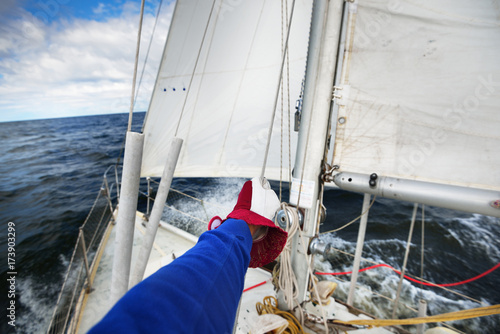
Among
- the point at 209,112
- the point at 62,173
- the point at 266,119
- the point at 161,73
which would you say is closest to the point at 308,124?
the point at 266,119

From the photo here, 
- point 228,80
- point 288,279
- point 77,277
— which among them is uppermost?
point 228,80

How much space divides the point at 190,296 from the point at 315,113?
151 centimetres

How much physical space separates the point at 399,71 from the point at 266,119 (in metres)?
1.97

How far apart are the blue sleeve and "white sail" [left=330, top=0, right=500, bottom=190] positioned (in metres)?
1.50

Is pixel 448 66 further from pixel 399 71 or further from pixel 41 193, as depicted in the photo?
pixel 41 193

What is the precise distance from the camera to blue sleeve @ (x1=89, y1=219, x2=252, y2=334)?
1.24 ft

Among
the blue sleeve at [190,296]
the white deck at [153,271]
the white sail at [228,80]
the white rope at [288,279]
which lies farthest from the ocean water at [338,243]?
the blue sleeve at [190,296]

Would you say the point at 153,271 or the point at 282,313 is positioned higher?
the point at 282,313

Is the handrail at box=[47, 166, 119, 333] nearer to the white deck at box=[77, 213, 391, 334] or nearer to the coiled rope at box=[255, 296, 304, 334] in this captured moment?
the white deck at box=[77, 213, 391, 334]

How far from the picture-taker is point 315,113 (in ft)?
5.40

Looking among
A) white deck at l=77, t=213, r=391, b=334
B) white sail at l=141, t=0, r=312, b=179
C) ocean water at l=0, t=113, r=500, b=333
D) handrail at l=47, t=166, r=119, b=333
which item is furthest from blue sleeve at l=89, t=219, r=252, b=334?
ocean water at l=0, t=113, r=500, b=333

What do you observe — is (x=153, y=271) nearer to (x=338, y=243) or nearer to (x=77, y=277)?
(x=77, y=277)

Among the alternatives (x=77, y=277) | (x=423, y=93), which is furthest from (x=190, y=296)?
(x=77, y=277)

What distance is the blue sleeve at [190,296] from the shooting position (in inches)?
14.9
